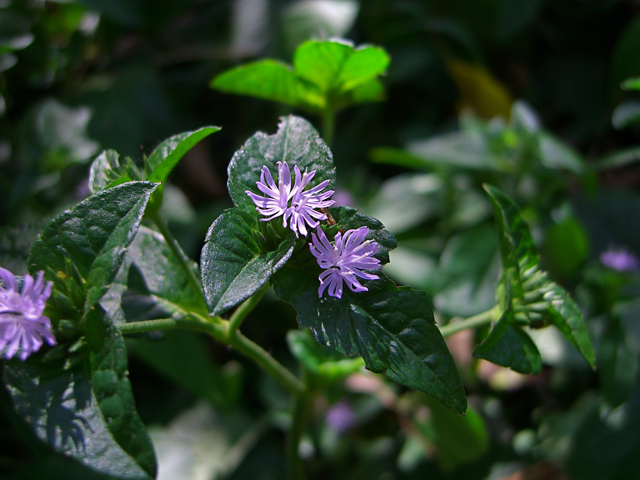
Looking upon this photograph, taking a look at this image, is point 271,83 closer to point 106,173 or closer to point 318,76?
point 318,76

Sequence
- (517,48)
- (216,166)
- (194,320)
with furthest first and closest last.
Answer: (517,48) → (216,166) → (194,320)

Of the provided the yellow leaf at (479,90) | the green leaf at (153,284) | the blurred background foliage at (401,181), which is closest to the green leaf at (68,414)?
the green leaf at (153,284)

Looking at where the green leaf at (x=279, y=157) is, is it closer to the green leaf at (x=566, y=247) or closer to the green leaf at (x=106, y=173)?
the green leaf at (x=106, y=173)

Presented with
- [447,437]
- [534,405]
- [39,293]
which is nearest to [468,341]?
[534,405]

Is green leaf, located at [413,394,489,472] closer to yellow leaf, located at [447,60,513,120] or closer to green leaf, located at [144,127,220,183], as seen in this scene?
green leaf, located at [144,127,220,183]

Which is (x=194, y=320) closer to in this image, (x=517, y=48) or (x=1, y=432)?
(x=1, y=432)

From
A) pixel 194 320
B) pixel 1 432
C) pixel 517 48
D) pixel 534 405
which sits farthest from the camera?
pixel 517 48
